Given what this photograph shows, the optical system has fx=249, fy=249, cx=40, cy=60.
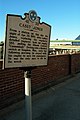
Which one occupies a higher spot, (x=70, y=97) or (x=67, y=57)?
(x=67, y=57)

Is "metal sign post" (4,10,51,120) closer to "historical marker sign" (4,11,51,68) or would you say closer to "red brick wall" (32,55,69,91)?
"historical marker sign" (4,11,51,68)

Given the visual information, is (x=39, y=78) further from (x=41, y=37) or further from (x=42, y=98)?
(x=41, y=37)

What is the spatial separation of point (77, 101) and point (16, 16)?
18.0ft

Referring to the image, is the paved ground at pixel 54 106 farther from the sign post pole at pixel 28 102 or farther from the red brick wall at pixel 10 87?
the sign post pole at pixel 28 102

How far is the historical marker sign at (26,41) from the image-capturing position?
12.2 ft

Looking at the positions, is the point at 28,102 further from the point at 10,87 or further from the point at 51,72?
the point at 51,72

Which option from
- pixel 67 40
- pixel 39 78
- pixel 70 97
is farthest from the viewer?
pixel 67 40

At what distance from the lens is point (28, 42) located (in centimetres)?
400

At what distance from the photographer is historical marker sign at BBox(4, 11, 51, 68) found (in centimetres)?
372

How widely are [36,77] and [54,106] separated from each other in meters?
2.05

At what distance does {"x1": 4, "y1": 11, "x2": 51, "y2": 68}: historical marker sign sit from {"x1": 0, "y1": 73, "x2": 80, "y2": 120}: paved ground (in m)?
2.73

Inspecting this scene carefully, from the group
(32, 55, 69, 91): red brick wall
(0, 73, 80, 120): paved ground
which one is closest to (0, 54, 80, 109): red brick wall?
(32, 55, 69, 91): red brick wall

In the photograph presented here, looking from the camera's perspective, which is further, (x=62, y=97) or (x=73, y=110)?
(x=62, y=97)

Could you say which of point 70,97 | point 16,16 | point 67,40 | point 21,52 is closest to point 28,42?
point 21,52
